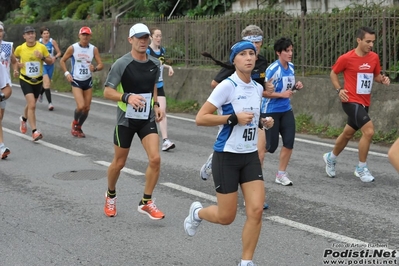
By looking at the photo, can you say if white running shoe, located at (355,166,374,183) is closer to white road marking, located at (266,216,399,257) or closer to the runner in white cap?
white road marking, located at (266,216,399,257)

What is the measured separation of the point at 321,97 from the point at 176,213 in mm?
7241

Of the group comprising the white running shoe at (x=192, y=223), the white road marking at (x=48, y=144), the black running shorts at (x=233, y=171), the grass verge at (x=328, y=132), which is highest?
the black running shorts at (x=233, y=171)

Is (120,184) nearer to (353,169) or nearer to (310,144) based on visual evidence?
(353,169)

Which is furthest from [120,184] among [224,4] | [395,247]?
[224,4]

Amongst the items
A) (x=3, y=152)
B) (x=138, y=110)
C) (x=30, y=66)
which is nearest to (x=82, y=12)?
(x=30, y=66)

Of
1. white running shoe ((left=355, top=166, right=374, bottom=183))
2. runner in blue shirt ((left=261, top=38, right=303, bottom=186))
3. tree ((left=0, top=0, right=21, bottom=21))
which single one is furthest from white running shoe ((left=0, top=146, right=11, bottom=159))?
tree ((left=0, top=0, right=21, bottom=21))

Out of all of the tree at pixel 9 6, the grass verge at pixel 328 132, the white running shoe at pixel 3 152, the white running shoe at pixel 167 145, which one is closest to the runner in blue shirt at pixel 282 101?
the white running shoe at pixel 167 145

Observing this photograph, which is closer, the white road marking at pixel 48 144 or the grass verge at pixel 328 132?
the white road marking at pixel 48 144

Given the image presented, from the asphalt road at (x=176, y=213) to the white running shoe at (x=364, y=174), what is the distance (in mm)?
104

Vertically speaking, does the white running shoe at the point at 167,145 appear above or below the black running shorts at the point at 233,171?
below

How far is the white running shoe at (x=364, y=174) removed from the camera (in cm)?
960

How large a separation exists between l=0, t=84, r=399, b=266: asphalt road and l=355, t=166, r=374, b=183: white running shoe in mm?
104

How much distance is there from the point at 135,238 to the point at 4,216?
68.2 inches

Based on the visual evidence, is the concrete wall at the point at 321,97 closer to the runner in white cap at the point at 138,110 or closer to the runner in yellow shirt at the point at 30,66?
the runner in yellow shirt at the point at 30,66
